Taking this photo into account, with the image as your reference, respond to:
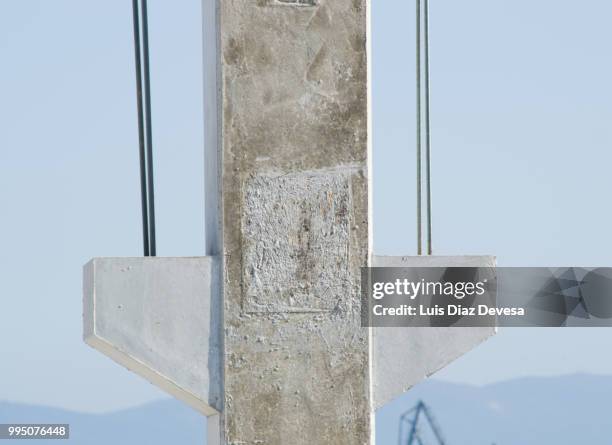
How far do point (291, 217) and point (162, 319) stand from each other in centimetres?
70

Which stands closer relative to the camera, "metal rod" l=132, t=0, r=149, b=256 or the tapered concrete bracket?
the tapered concrete bracket

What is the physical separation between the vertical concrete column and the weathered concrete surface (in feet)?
0.27

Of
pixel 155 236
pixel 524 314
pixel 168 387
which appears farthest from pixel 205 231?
pixel 524 314

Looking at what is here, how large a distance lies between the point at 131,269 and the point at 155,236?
0.38 meters

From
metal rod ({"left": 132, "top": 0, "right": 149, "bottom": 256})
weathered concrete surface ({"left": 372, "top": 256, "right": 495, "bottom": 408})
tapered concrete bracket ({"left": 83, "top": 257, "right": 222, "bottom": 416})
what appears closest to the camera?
tapered concrete bracket ({"left": 83, "top": 257, "right": 222, "bottom": 416})

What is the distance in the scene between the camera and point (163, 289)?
5344mm

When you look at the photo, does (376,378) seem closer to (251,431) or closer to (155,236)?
(251,431)

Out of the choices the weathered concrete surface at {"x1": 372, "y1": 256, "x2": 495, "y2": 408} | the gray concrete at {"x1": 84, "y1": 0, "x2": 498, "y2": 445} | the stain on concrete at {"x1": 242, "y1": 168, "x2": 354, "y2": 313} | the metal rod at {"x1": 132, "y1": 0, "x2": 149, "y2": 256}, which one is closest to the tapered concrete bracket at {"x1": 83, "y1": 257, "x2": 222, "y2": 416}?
the gray concrete at {"x1": 84, "y1": 0, "x2": 498, "y2": 445}

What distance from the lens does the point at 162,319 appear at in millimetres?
Answer: 5328

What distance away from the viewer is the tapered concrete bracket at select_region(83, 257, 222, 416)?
529cm

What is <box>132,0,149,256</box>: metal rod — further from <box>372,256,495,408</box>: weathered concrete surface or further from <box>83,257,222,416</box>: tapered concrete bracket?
<box>372,256,495,408</box>: weathered concrete surface

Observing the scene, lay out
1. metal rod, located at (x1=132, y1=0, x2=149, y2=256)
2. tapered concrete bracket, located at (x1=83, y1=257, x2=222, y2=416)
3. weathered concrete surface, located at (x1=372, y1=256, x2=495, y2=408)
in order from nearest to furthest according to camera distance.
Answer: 1. tapered concrete bracket, located at (x1=83, y1=257, x2=222, y2=416)
2. weathered concrete surface, located at (x1=372, y1=256, x2=495, y2=408)
3. metal rod, located at (x1=132, y1=0, x2=149, y2=256)

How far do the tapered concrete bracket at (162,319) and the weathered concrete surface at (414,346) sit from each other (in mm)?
700

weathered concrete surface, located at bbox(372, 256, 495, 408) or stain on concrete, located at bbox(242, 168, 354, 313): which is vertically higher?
stain on concrete, located at bbox(242, 168, 354, 313)
